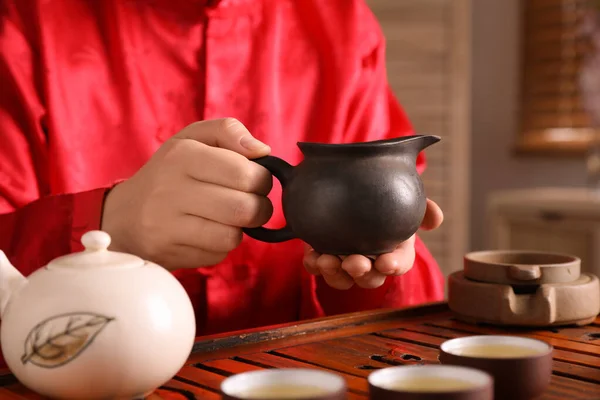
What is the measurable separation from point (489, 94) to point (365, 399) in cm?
333

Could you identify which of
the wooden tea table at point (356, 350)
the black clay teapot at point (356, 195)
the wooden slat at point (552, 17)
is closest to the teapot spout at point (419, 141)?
the black clay teapot at point (356, 195)

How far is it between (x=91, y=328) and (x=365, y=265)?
0.37 m

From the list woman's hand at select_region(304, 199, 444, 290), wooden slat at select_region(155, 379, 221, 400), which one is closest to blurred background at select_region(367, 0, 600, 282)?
woman's hand at select_region(304, 199, 444, 290)

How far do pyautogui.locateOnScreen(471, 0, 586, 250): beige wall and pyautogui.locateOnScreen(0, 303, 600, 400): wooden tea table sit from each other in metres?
2.75

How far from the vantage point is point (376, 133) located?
1654 millimetres

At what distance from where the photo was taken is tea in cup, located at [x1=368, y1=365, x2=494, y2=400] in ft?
2.23

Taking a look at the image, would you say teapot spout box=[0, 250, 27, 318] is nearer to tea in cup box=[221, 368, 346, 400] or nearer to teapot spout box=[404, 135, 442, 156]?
tea in cup box=[221, 368, 346, 400]

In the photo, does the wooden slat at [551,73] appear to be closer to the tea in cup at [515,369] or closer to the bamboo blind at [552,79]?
the bamboo blind at [552,79]

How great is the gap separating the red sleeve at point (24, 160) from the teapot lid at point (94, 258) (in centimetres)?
39

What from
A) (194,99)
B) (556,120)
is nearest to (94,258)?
(194,99)

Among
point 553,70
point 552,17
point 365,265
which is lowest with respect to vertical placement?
point 365,265

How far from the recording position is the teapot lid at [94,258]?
0.79m

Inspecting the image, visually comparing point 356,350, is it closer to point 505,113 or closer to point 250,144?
point 250,144

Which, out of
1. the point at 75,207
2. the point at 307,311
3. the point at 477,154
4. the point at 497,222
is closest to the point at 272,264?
the point at 307,311
